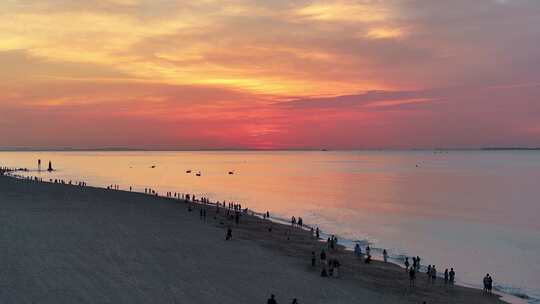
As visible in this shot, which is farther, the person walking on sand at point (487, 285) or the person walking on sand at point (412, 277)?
the person walking on sand at point (487, 285)

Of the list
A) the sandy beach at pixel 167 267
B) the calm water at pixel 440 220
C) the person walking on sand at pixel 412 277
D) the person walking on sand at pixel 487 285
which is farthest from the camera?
the calm water at pixel 440 220

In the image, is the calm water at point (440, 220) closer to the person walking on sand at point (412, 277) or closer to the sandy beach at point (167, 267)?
the person walking on sand at point (412, 277)

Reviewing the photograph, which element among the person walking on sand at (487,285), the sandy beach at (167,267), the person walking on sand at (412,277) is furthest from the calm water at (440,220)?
the sandy beach at (167,267)

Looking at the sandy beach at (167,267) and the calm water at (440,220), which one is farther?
the calm water at (440,220)

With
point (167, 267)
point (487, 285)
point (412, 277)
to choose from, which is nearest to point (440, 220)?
point (487, 285)

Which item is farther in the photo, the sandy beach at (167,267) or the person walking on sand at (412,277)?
the person walking on sand at (412,277)

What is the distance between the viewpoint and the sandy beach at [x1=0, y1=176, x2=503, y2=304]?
2259cm

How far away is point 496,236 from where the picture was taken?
173ft

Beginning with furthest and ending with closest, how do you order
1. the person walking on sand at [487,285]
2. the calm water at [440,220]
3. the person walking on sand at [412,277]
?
the calm water at [440,220], the person walking on sand at [487,285], the person walking on sand at [412,277]

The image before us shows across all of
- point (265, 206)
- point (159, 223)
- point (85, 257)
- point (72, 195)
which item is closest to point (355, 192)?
point (265, 206)

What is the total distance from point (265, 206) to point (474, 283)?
45.3 m

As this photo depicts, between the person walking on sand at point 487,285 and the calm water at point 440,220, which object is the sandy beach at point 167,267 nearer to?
the person walking on sand at point 487,285

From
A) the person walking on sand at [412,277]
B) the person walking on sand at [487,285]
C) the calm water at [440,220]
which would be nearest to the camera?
the person walking on sand at [412,277]

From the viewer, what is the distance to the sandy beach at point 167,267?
2259cm
